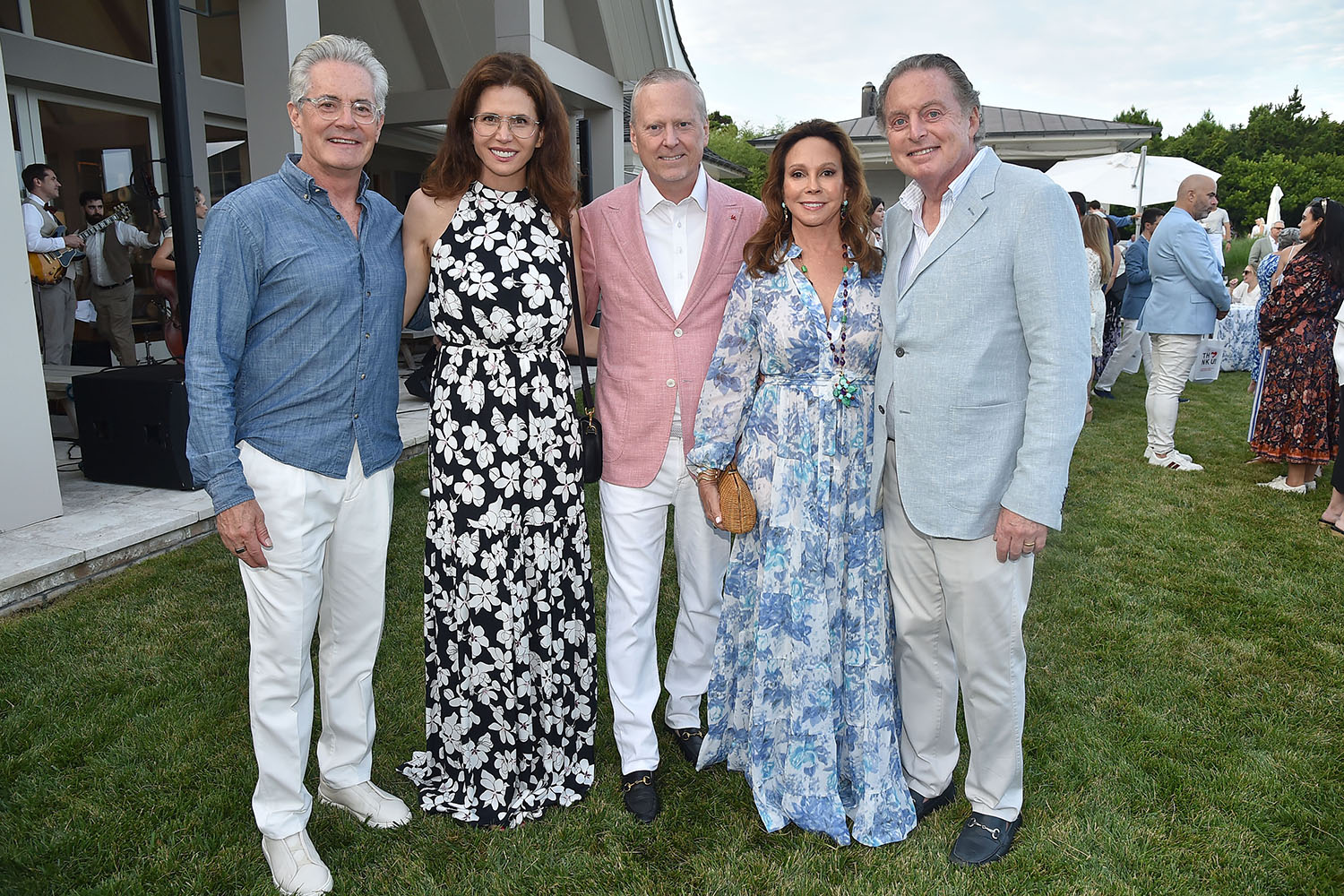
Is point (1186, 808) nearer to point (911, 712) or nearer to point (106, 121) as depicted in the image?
point (911, 712)

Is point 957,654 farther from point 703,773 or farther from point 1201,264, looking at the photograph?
point 1201,264

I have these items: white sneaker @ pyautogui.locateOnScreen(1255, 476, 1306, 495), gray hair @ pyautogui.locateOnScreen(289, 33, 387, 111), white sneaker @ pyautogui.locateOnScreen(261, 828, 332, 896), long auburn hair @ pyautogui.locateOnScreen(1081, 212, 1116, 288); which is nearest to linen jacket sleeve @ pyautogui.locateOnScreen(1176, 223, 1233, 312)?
white sneaker @ pyautogui.locateOnScreen(1255, 476, 1306, 495)

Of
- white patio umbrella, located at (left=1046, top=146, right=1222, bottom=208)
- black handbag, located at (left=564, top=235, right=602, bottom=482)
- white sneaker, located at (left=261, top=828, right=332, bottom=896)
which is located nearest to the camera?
white sneaker, located at (left=261, top=828, right=332, bottom=896)

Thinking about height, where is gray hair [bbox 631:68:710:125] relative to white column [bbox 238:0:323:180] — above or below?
below

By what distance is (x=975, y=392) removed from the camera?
7.65 ft

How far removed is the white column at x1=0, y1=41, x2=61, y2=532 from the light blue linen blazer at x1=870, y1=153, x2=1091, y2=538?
4.52 metres

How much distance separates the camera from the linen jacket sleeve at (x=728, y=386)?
2693 millimetres

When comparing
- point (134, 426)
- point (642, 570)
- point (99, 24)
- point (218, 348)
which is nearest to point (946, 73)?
point (642, 570)

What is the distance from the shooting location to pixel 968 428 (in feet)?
7.73

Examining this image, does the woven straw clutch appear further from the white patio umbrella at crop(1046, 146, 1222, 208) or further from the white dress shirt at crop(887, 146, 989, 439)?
the white patio umbrella at crop(1046, 146, 1222, 208)

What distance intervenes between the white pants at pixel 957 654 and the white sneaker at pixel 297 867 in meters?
1.82

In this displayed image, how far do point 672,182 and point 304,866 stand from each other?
2.30 meters

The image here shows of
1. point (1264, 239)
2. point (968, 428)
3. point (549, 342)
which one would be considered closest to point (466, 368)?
point (549, 342)

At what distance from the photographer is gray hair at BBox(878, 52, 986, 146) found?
7.61ft
